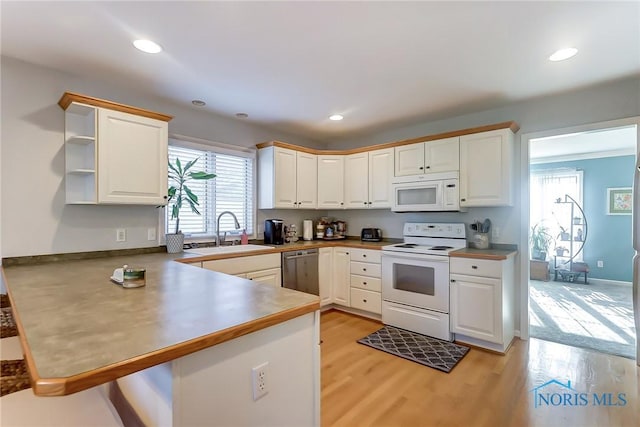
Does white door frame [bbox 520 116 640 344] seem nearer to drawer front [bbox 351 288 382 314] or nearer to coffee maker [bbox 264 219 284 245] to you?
drawer front [bbox 351 288 382 314]

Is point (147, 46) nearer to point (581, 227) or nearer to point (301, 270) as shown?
point (301, 270)

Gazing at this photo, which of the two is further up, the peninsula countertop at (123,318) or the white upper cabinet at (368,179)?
the white upper cabinet at (368,179)

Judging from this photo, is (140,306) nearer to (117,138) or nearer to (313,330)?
(313,330)

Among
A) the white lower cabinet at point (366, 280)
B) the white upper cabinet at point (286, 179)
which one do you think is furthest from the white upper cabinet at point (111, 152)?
the white lower cabinet at point (366, 280)

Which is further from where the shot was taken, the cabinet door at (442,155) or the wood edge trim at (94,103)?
the cabinet door at (442,155)

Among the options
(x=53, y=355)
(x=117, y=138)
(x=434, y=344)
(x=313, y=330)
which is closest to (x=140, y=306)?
(x=53, y=355)

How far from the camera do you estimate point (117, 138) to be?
7.75ft

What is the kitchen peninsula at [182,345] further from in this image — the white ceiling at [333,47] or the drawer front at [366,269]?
the drawer front at [366,269]

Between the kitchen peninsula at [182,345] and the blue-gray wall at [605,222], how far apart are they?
6.41m

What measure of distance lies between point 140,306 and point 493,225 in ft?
10.9

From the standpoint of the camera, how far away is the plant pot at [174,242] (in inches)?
113

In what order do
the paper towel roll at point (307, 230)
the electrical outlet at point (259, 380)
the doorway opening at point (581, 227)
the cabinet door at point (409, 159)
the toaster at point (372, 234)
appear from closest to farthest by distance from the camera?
the electrical outlet at point (259, 380), the cabinet door at point (409, 159), the toaster at point (372, 234), the paper towel roll at point (307, 230), the doorway opening at point (581, 227)

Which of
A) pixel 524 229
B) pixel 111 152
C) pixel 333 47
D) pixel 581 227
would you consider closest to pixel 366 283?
pixel 524 229

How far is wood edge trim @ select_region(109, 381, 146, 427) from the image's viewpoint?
1091 millimetres
